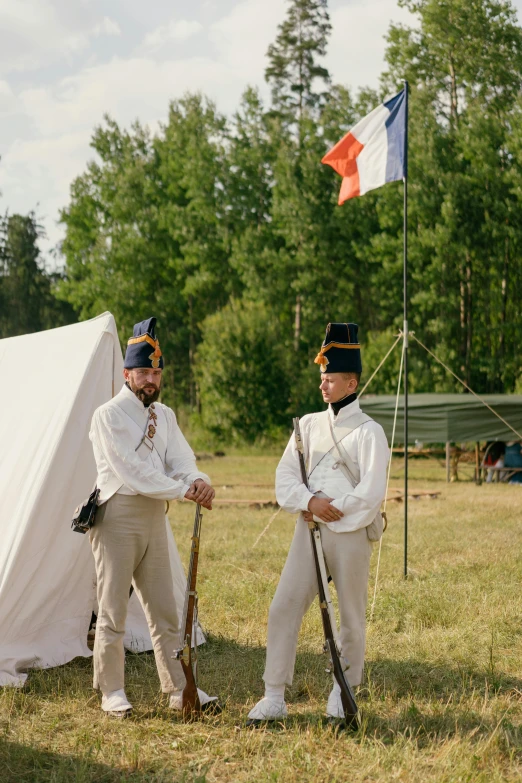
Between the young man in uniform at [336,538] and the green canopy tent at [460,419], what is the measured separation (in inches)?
523

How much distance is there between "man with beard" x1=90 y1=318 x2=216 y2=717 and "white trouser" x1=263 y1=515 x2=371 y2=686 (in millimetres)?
574

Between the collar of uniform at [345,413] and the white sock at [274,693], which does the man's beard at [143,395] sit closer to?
the collar of uniform at [345,413]

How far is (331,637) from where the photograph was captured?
4531 millimetres

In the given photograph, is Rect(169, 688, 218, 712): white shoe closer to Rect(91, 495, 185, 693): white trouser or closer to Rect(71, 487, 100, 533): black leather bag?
Rect(91, 495, 185, 693): white trouser

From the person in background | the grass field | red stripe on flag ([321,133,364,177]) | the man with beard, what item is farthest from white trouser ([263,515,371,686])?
the person in background

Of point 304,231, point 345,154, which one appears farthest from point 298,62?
point 345,154

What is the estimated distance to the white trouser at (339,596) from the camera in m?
4.64

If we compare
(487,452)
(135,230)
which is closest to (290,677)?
(487,452)

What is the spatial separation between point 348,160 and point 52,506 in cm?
518

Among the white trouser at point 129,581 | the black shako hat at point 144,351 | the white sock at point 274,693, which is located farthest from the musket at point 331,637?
the black shako hat at point 144,351

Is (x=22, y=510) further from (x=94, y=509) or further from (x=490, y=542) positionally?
(x=490, y=542)

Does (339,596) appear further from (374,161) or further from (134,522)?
(374,161)

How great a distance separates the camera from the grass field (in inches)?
165

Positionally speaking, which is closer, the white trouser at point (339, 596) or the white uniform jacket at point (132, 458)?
the white trouser at point (339, 596)
